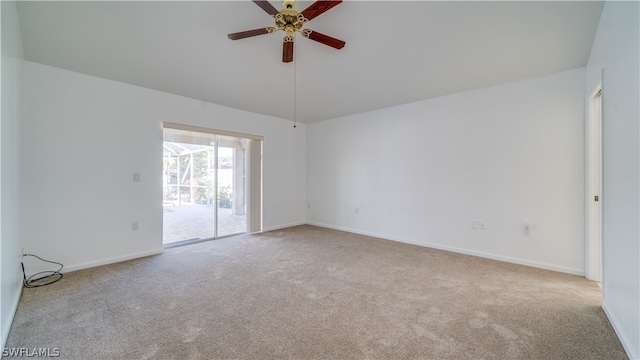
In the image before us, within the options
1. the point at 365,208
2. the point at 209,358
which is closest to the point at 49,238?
the point at 209,358

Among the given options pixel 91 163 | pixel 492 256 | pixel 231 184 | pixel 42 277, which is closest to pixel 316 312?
pixel 492 256

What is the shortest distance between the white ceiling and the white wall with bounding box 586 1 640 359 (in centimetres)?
43

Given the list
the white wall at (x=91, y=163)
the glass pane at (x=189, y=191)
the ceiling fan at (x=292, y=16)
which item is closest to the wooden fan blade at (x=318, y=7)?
the ceiling fan at (x=292, y=16)

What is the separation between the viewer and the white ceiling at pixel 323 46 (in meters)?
2.07

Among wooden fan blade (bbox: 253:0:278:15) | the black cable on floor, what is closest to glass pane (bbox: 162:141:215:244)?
the black cable on floor

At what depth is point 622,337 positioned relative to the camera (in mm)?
1781

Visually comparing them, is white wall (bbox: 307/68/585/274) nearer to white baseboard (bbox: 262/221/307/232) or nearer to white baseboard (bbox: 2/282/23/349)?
white baseboard (bbox: 262/221/307/232)

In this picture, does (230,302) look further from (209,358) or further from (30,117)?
(30,117)

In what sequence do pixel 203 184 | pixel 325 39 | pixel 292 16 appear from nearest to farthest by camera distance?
pixel 292 16 → pixel 325 39 → pixel 203 184

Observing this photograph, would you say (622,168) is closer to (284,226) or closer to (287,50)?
(287,50)

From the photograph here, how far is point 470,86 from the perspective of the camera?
3.62 meters

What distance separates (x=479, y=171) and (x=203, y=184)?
571 centimetres

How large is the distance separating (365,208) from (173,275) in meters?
3.43

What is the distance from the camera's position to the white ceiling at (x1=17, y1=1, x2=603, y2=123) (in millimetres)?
2066
